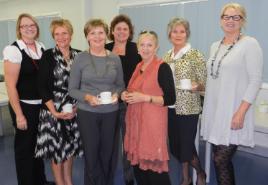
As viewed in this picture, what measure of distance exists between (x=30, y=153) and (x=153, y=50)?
1.34 metres

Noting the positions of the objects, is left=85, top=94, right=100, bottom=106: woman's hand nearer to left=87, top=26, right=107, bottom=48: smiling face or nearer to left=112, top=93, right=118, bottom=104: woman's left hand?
left=112, top=93, right=118, bottom=104: woman's left hand

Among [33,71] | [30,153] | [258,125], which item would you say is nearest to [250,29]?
[258,125]

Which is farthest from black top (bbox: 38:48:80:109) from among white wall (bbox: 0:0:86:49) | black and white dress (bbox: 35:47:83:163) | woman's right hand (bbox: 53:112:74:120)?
white wall (bbox: 0:0:86:49)

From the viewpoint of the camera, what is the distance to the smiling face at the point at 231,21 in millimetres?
1851

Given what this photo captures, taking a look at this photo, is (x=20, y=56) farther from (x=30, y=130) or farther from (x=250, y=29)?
(x=250, y=29)

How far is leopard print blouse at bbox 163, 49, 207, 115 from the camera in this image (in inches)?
82.8

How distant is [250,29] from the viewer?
3191 millimetres

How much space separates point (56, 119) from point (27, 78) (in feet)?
1.25

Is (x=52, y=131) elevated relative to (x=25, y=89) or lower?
lower

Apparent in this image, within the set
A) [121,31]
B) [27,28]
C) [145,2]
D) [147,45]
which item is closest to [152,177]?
[147,45]

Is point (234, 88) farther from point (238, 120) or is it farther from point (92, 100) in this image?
point (92, 100)

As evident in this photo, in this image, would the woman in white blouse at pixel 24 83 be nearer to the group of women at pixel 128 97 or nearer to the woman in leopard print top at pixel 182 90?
the group of women at pixel 128 97

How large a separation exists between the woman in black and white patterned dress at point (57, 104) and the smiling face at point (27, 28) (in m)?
0.16

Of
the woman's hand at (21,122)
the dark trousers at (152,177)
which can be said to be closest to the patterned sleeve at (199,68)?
the dark trousers at (152,177)
